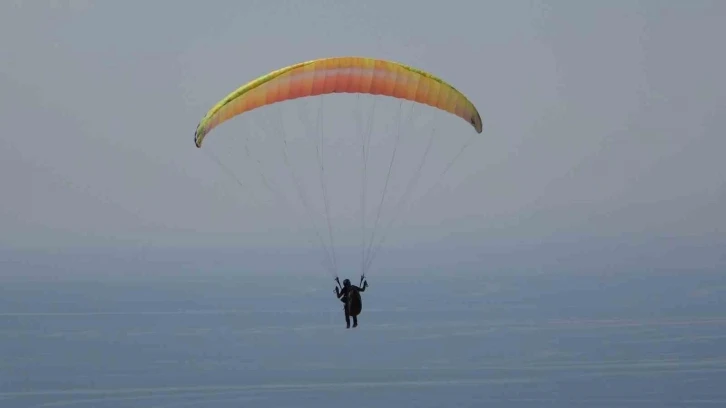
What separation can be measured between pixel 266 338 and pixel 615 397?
7940cm

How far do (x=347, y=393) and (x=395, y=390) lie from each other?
15.2ft

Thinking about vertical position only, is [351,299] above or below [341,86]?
below

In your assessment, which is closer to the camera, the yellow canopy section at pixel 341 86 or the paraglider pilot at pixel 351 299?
the yellow canopy section at pixel 341 86

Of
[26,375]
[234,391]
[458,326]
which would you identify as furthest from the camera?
[458,326]

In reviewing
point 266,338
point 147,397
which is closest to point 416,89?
point 147,397

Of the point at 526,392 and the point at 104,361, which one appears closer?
the point at 526,392

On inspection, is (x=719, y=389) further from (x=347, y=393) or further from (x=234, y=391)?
(x=234, y=391)

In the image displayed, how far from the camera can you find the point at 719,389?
331ft

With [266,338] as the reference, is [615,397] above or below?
below

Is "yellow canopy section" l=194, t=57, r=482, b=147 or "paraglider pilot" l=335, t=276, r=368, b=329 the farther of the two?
"paraglider pilot" l=335, t=276, r=368, b=329

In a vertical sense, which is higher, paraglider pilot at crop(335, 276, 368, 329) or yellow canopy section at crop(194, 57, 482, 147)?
yellow canopy section at crop(194, 57, 482, 147)

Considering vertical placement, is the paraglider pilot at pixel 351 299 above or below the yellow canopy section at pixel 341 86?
below

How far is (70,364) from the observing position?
5049 inches

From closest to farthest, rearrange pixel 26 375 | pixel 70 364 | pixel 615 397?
pixel 615 397 → pixel 26 375 → pixel 70 364
